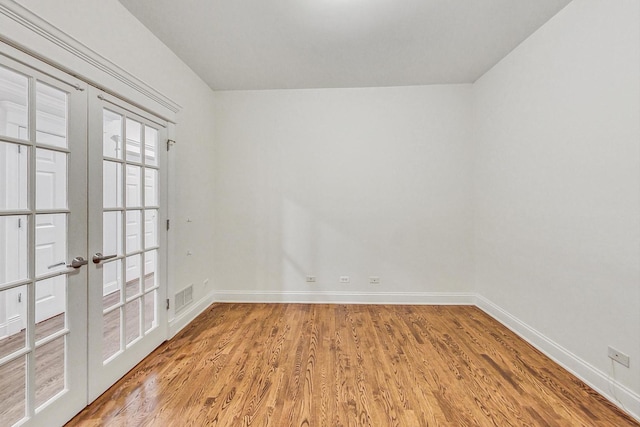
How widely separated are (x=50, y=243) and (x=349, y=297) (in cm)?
306

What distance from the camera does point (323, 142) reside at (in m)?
3.84

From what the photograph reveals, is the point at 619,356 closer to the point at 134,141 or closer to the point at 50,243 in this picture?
the point at 50,243

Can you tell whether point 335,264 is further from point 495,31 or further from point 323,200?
point 495,31

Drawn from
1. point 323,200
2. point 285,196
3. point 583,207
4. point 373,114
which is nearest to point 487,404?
point 583,207

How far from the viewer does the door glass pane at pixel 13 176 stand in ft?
4.73

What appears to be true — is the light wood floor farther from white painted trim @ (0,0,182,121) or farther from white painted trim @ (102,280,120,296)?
white painted trim @ (0,0,182,121)

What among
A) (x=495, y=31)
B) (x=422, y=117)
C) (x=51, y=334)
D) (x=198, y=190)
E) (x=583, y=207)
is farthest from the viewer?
(x=422, y=117)

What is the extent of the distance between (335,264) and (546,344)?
7.44ft

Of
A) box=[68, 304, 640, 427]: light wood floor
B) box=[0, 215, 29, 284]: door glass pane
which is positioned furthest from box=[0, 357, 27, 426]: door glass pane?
box=[0, 215, 29, 284]: door glass pane

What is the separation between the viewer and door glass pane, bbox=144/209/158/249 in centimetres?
251

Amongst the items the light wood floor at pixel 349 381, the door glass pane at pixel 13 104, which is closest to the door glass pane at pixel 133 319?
the light wood floor at pixel 349 381

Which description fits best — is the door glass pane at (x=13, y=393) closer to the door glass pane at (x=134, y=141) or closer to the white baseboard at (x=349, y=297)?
the door glass pane at (x=134, y=141)

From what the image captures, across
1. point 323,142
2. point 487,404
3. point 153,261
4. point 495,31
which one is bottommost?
point 487,404

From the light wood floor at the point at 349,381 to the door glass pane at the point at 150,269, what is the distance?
0.62 meters
